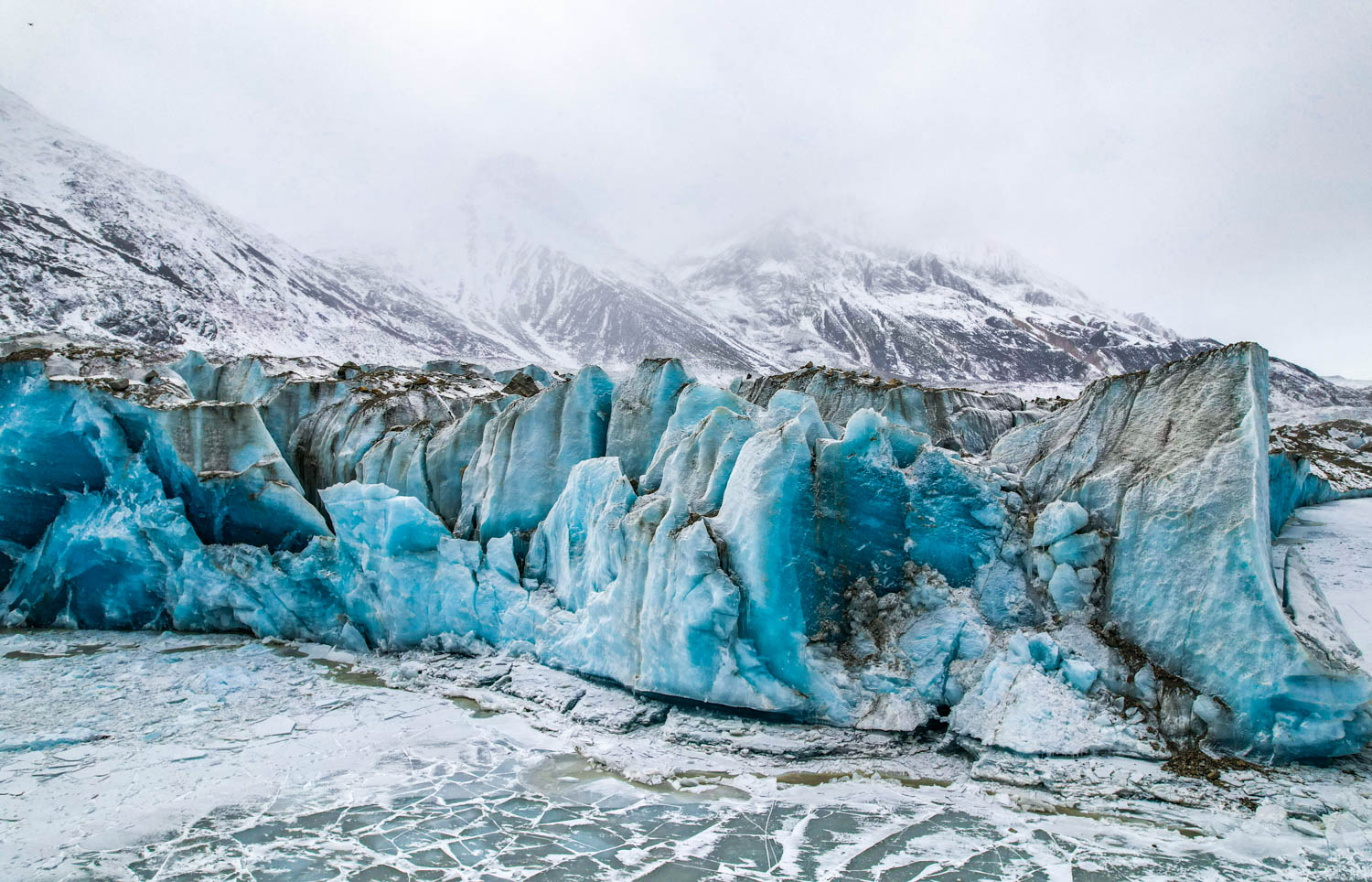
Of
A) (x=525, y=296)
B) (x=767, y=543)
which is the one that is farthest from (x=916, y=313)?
(x=767, y=543)

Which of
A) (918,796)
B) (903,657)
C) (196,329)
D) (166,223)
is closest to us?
(918,796)

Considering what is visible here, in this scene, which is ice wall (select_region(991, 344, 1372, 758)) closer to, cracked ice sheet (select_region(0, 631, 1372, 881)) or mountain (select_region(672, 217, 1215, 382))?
cracked ice sheet (select_region(0, 631, 1372, 881))

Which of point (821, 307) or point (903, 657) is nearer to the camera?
point (903, 657)

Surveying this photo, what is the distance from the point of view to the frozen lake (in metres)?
6.22

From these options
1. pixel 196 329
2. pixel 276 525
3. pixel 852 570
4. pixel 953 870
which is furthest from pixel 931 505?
pixel 196 329

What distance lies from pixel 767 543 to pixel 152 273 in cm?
8616

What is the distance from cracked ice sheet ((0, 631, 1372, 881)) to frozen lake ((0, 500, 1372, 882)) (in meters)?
0.03

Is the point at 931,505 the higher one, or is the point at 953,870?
the point at 931,505

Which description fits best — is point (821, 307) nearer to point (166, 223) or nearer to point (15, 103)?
point (166, 223)

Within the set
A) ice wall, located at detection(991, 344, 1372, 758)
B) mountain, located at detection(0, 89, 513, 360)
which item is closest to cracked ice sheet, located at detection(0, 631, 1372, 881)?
ice wall, located at detection(991, 344, 1372, 758)

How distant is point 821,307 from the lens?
130750mm

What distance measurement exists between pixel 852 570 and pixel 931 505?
4.45ft

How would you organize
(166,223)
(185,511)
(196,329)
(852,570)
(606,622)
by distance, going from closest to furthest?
1. (852,570)
2. (606,622)
3. (185,511)
4. (196,329)
5. (166,223)

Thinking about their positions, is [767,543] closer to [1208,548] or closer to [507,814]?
[507,814]
